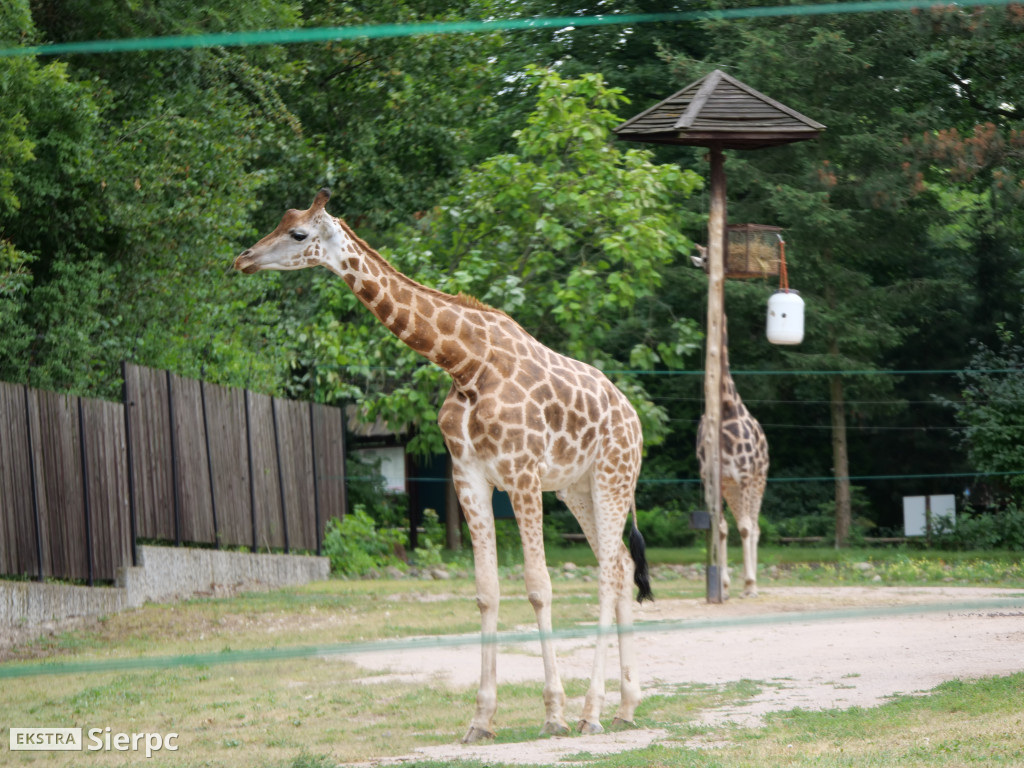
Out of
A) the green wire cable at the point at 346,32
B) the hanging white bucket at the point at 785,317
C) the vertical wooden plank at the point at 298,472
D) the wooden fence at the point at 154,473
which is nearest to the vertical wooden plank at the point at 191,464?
the wooden fence at the point at 154,473

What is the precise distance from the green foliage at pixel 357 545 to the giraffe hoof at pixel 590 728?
9.48 m

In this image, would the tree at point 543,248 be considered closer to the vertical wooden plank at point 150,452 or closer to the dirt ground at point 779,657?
the vertical wooden plank at point 150,452

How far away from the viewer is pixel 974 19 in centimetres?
1794

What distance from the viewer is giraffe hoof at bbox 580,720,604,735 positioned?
699cm

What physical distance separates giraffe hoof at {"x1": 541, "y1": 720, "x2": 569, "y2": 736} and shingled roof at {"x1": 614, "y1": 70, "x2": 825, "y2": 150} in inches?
251

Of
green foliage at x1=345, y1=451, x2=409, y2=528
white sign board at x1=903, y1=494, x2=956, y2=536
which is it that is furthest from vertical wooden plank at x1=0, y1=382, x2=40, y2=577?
white sign board at x1=903, y1=494, x2=956, y2=536

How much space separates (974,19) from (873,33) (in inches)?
105

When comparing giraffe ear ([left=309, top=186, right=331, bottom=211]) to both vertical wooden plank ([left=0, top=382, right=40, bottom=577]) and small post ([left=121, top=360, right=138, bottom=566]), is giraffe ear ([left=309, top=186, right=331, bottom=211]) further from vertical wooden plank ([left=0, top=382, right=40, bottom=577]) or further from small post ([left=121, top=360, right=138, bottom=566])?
small post ([left=121, top=360, right=138, bottom=566])

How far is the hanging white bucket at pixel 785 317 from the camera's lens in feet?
38.9

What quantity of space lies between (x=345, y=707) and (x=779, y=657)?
3.16 m

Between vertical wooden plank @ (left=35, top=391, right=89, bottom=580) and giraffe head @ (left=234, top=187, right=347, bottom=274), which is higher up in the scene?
giraffe head @ (left=234, top=187, right=347, bottom=274)

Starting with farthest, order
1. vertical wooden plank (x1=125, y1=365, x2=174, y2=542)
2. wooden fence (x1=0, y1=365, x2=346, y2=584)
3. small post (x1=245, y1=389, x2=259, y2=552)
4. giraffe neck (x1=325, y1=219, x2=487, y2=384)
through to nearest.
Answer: small post (x1=245, y1=389, x2=259, y2=552) → vertical wooden plank (x1=125, y1=365, x2=174, y2=542) → wooden fence (x1=0, y1=365, x2=346, y2=584) → giraffe neck (x1=325, y1=219, x2=487, y2=384)

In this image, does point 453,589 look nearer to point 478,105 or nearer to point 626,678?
point 626,678

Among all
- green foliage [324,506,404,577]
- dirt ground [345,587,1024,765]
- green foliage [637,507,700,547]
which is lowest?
green foliage [637,507,700,547]
